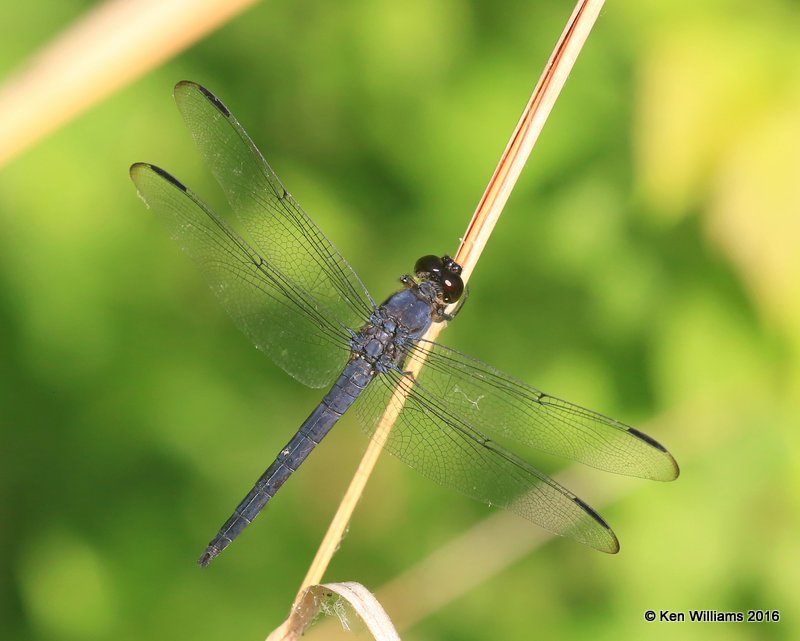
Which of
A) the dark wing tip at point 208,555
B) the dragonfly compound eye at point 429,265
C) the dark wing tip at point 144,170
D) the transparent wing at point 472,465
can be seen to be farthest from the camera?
the dragonfly compound eye at point 429,265

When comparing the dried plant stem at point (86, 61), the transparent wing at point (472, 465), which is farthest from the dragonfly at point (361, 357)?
the dried plant stem at point (86, 61)

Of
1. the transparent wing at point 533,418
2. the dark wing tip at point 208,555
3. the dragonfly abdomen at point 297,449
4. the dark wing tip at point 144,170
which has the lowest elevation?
the dark wing tip at point 208,555

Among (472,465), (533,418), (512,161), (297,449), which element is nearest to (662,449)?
(533,418)

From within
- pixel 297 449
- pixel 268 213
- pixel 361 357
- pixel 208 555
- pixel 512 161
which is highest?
pixel 512 161

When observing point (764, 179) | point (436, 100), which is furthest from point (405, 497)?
point (764, 179)

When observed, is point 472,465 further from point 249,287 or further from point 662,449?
point 249,287

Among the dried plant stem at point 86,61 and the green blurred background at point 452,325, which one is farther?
the green blurred background at point 452,325

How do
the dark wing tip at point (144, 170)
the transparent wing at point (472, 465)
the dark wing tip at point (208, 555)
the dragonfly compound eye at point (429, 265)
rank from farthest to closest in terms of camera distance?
the dragonfly compound eye at point (429, 265) → the dark wing tip at point (208, 555) → the dark wing tip at point (144, 170) → the transparent wing at point (472, 465)

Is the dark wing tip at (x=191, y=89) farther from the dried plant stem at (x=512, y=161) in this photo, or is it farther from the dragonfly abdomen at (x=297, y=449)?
the dragonfly abdomen at (x=297, y=449)
